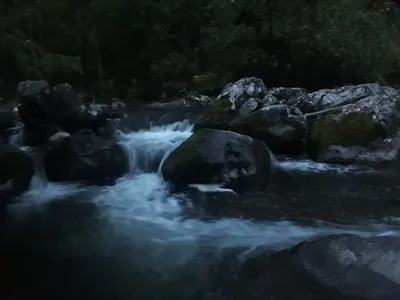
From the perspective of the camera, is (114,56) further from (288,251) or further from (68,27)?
(288,251)

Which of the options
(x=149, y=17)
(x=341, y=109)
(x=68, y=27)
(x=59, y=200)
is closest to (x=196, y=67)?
(x=149, y=17)

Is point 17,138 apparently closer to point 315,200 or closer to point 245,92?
point 245,92

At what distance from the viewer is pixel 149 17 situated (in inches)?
888

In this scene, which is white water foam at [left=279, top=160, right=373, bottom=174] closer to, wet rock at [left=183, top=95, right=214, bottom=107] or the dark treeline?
the dark treeline

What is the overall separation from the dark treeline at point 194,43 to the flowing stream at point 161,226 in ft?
7.81

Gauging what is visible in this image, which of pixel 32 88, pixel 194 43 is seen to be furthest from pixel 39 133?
pixel 194 43

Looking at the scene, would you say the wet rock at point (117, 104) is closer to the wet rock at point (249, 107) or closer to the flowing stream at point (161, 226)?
the wet rock at point (249, 107)

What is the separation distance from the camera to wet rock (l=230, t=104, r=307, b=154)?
33.9ft

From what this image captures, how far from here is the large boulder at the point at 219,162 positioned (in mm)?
8352

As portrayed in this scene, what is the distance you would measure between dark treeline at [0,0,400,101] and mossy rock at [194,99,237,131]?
11.6ft

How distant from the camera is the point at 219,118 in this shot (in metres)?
11.4

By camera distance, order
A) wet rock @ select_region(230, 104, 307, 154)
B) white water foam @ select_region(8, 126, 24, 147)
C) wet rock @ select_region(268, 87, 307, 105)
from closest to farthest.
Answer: wet rock @ select_region(230, 104, 307, 154), white water foam @ select_region(8, 126, 24, 147), wet rock @ select_region(268, 87, 307, 105)

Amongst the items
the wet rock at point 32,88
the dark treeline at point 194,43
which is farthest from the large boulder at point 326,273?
the wet rock at point 32,88

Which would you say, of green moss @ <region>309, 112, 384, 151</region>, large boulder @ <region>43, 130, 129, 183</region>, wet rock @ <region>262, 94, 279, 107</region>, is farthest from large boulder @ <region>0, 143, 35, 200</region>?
wet rock @ <region>262, 94, 279, 107</region>
